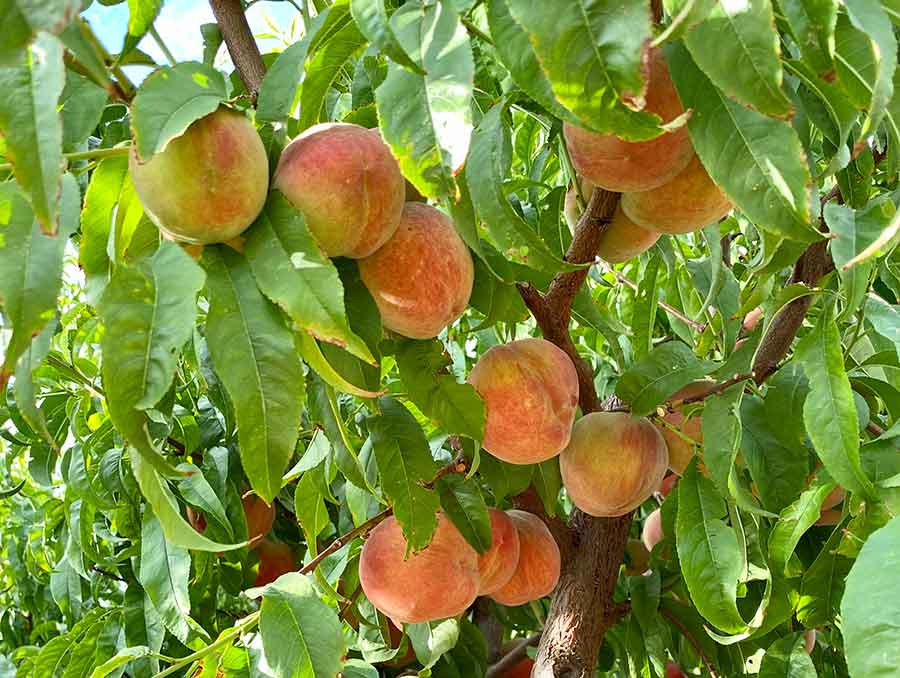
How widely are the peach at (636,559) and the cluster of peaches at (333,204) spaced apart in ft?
3.14

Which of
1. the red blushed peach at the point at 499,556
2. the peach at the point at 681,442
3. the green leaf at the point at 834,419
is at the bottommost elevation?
the peach at the point at 681,442

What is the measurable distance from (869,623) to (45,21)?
0.52 metres

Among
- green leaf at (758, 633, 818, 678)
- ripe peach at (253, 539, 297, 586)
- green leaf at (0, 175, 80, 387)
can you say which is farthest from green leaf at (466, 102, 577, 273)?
ripe peach at (253, 539, 297, 586)

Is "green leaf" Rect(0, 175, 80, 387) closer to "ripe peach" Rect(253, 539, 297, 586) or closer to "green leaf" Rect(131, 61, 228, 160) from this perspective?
"green leaf" Rect(131, 61, 228, 160)

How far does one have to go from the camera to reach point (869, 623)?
1.74 ft

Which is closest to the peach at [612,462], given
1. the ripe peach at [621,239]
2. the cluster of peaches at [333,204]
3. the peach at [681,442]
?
the peach at [681,442]

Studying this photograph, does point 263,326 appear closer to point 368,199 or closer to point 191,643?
A: point 368,199

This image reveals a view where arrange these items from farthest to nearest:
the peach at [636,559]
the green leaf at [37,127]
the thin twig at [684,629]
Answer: the peach at [636,559]
the thin twig at [684,629]
the green leaf at [37,127]

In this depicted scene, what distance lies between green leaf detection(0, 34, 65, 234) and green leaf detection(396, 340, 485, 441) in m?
0.41

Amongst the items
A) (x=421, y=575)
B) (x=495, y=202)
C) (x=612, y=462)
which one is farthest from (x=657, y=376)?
(x=495, y=202)

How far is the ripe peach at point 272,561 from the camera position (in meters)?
1.73

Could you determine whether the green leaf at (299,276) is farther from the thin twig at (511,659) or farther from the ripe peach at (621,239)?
the thin twig at (511,659)

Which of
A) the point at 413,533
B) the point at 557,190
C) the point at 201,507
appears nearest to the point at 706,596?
the point at 413,533

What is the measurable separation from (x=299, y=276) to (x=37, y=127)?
0.18 metres
